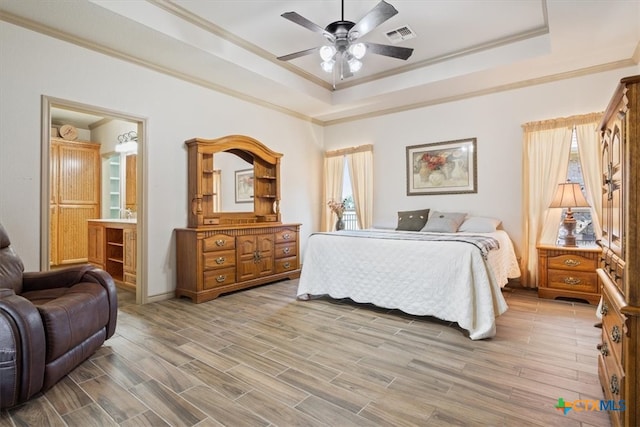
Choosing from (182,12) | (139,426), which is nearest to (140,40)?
(182,12)

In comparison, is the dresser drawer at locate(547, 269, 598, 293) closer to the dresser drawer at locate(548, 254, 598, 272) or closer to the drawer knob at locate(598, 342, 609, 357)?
the dresser drawer at locate(548, 254, 598, 272)

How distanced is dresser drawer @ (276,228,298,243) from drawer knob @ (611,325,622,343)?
387cm

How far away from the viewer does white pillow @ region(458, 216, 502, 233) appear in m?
4.21

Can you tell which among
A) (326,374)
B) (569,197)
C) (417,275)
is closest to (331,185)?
(417,275)

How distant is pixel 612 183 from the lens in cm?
167

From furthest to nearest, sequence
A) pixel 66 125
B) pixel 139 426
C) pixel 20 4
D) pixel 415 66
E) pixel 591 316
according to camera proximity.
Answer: pixel 66 125 → pixel 415 66 → pixel 591 316 → pixel 20 4 → pixel 139 426

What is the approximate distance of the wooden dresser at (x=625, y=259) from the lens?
128 cm

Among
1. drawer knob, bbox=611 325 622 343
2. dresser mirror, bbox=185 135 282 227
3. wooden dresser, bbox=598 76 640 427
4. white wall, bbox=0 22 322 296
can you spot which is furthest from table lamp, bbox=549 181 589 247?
white wall, bbox=0 22 322 296

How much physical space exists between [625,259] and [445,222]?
313 cm

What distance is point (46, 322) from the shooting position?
1.92 m

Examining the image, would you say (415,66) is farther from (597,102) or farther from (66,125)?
(66,125)

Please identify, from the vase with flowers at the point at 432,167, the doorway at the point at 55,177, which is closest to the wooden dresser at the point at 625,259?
the vase with flowers at the point at 432,167

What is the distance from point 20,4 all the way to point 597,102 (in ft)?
19.2

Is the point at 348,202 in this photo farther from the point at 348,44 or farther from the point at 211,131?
the point at 348,44
